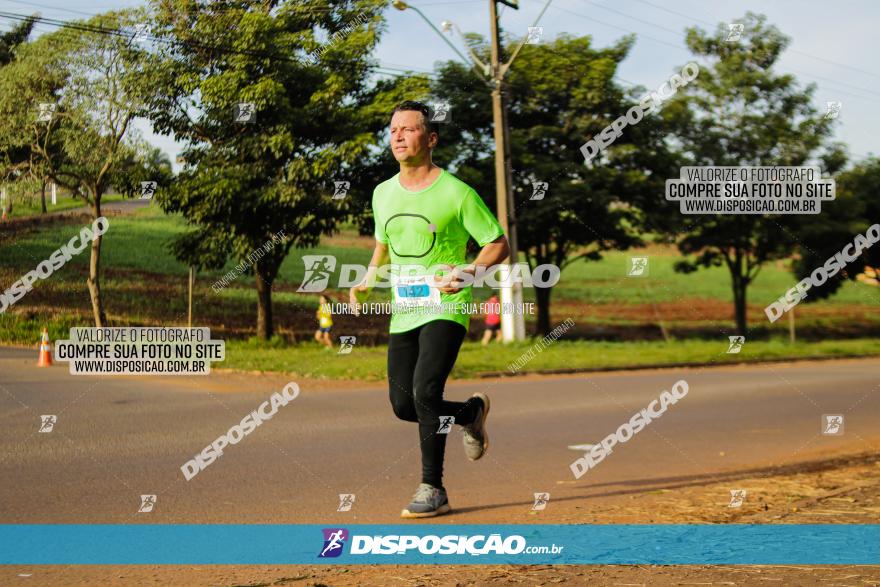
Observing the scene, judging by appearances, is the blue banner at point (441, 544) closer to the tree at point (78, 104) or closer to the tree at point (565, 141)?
the tree at point (78, 104)

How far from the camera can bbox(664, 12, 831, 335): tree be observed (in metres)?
33.0

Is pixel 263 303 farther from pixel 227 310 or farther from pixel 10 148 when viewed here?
pixel 10 148

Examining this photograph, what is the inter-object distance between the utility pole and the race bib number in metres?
15.0

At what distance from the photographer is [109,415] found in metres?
10.6

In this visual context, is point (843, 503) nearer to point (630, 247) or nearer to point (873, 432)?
A: point (873, 432)

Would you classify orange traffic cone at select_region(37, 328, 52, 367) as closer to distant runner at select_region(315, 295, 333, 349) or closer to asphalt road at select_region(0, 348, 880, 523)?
asphalt road at select_region(0, 348, 880, 523)

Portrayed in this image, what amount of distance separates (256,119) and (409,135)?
17143 mm

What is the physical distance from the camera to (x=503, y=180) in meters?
20.9

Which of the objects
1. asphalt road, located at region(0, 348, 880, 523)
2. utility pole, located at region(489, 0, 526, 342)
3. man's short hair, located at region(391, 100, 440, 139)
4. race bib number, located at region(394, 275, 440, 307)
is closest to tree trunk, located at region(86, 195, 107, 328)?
asphalt road, located at region(0, 348, 880, 523)

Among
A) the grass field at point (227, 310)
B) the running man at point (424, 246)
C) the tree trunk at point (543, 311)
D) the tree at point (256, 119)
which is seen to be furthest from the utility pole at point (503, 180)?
the running man at point (424, 246)

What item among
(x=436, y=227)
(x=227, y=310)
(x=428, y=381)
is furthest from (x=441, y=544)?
(x=227, y=310)

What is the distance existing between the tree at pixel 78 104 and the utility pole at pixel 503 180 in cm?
733

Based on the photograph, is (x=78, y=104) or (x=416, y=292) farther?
(x=78, y=104)

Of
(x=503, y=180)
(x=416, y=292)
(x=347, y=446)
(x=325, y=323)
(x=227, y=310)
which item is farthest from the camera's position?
(x=227, y=310)
